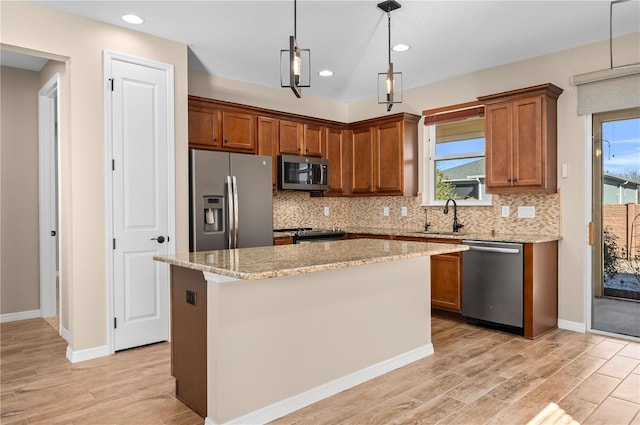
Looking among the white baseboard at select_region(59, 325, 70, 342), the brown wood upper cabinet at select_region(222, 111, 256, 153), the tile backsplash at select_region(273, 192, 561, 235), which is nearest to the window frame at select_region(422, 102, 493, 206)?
Result: the tile backsplash at select_region(273, 192, 561, 235)

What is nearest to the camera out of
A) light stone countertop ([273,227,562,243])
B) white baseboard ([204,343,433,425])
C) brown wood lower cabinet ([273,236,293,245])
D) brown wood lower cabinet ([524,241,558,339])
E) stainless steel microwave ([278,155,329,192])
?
white baseboard ([204,343,433,425])

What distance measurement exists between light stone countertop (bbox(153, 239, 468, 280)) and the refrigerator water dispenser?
1.27 metres

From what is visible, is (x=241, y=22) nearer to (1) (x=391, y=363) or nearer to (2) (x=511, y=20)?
(2) (x=511, y=20)

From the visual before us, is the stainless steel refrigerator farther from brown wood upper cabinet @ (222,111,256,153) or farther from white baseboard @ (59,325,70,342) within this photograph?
white baseboard @ (59,325,70,342)

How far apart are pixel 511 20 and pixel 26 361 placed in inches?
186

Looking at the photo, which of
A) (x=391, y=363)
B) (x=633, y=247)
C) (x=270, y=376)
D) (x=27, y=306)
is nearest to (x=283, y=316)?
(x=270, y=376)

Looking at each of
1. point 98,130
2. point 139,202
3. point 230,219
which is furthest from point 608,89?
point 98,130

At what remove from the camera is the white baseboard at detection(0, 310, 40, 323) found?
14.7 ft

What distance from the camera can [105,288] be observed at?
3465mm

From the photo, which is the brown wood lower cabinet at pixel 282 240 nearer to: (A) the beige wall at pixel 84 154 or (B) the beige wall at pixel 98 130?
(B) the beige wall at pixel 98 130

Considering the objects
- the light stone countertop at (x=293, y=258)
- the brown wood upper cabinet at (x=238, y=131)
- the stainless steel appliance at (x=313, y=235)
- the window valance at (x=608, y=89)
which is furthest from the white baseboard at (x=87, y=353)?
the window valance at (x=608, y=89)

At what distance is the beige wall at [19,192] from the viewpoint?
4.47m

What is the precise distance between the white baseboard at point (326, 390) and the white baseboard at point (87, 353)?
5.29 ft

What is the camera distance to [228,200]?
13.7 ft
